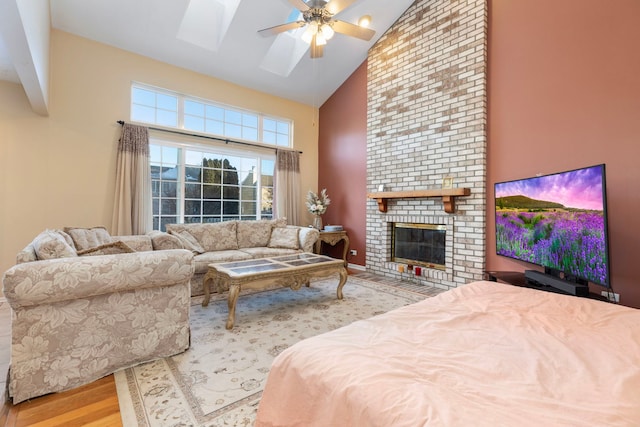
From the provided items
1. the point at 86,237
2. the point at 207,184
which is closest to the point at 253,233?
the point at 207,184

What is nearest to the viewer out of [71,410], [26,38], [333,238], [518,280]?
[71,410]

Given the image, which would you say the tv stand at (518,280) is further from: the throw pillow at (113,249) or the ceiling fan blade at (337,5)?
the throw pillow at (113,249)

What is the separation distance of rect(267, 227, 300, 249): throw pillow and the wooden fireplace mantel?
1370 mm

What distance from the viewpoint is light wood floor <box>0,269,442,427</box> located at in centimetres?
146

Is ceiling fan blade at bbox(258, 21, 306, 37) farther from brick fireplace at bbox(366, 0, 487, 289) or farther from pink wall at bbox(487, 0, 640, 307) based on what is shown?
pink wall at bbox(487, 0, 640, 307)

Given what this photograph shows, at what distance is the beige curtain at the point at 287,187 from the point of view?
208 inches

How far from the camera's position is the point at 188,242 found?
3691 mm

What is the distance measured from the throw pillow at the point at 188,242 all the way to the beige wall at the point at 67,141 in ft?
2.97

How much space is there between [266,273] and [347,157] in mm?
3230

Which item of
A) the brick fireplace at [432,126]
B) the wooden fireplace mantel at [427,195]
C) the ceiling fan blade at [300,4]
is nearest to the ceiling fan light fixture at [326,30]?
the ceiling fan blade at [300,4]

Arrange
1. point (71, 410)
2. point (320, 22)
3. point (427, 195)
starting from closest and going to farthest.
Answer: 1. point (71, 410)
2. point (320, 22)
3. point (427, 195)

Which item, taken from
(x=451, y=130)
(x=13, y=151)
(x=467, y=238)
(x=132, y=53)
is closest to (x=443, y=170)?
(x=451, y=130)

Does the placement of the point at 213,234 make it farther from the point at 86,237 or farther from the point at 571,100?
the point at 571,100

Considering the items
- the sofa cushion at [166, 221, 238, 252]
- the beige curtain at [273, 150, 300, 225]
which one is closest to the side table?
the beige curtain at [273, 150, 300, 225]
